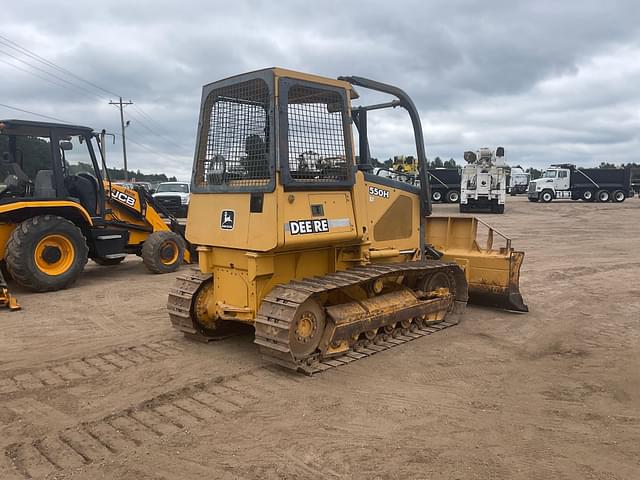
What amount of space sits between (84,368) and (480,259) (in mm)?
5339

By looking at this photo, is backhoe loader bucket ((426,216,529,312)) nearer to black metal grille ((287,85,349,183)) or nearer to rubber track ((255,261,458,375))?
rubber track ((255,261,458,375))

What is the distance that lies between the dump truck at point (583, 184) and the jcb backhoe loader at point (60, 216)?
3256 cm

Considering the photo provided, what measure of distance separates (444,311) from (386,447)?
11.8ft

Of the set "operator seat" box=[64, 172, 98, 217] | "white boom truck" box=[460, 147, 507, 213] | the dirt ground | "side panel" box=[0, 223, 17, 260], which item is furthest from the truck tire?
"side panel" box=[0, 223, 17, 260]

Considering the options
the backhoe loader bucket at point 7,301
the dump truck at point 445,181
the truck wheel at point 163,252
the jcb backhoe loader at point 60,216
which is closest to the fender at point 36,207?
the jcb backhoe loader at point 60,216

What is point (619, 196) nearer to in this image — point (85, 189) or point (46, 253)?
point (85, 189)

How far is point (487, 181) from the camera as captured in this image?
Result: 28.3 metres

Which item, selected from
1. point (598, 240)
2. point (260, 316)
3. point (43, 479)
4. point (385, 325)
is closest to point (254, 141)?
point (260, 316)

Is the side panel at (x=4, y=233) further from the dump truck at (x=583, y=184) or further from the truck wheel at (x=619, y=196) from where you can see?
the truck wheel at (x=619, y=196)

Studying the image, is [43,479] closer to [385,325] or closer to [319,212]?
[319,212]

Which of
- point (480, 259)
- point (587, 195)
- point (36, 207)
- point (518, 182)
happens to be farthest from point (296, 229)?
point (518, 182)

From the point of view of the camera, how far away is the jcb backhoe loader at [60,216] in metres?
8.91

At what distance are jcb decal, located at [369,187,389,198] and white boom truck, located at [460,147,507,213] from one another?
2262 centimetres

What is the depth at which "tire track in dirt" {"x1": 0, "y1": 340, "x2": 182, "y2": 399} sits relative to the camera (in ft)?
15.9
